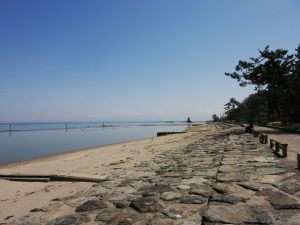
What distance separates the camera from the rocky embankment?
175 inches

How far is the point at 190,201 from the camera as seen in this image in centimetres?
530

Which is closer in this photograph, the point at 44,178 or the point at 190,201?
the point at 190,201

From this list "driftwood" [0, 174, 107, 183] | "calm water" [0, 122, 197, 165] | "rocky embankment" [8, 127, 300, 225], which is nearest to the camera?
"rocky embankment" [8, 127, 300, 225]

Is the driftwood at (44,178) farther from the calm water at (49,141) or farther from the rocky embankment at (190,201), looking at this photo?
the calm water at (49,141)

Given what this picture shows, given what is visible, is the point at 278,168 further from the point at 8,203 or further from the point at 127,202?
the point at 8,203

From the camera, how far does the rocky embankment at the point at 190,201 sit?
4457 millimetres

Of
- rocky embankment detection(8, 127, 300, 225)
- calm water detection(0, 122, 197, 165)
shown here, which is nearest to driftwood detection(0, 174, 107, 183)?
rocky embankment detection(8, 127, 300, 225)

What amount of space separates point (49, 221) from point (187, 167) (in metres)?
4.77

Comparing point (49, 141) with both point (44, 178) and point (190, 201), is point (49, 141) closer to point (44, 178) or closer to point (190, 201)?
point (44, 178)

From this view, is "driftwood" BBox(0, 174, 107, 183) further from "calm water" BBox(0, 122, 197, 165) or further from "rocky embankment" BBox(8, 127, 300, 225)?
"calm water" BBox(0, 122, 197, 165)

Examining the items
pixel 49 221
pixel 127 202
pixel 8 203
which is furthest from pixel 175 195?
pixel 8 203

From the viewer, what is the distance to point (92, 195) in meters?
6.34

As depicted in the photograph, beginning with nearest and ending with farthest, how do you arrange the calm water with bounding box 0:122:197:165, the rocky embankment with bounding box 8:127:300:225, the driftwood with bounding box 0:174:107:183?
the rocky embankment with bounding box 8:127:300:225 → the driftwood with bounding box 0:174:107:183 → the calm water with bounding box 0:122:197:165

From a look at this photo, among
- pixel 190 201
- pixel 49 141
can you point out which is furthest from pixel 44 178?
pixel 49 141
